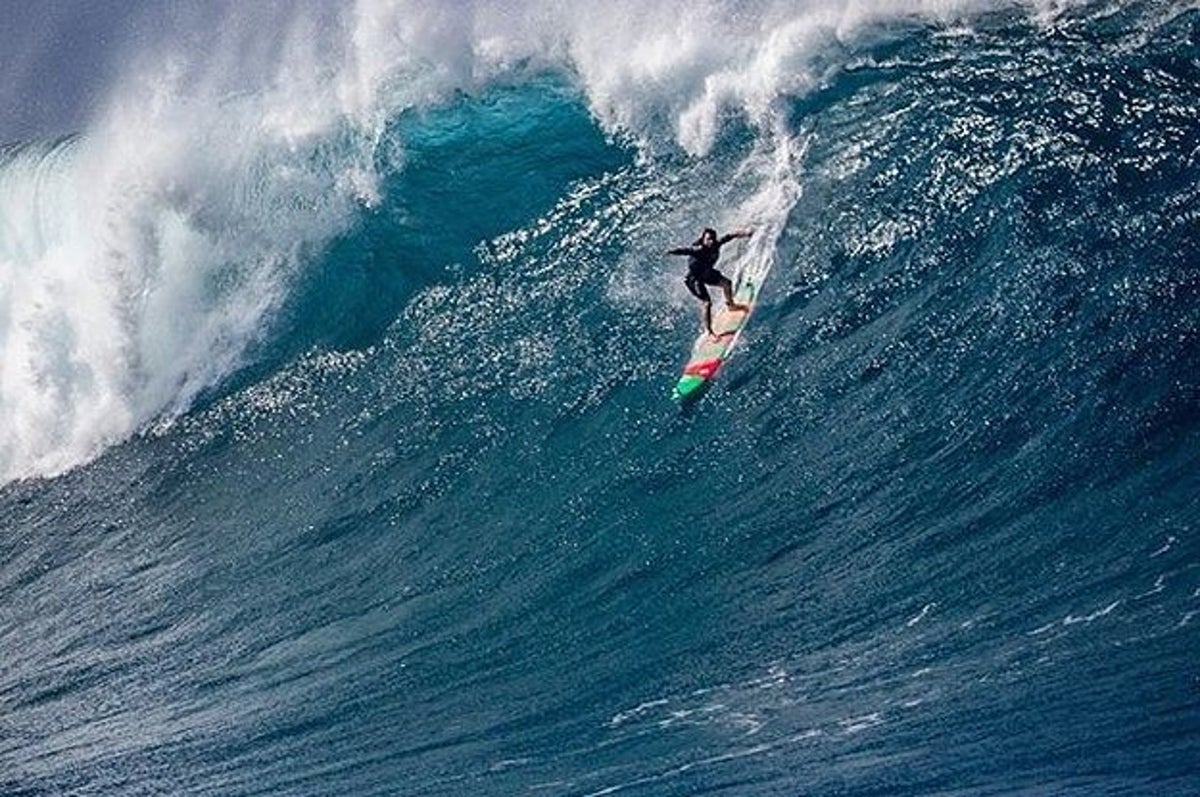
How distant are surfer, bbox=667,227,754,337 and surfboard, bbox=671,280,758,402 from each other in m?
0.06

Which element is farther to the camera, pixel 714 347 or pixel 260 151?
pixel 260 151

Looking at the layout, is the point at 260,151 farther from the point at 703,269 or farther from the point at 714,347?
the point at 714,347

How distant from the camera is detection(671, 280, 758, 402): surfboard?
12.6 metres

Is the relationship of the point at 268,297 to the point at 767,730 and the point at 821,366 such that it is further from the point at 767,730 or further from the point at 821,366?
the point at 767,730

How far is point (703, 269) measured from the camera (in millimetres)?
12812

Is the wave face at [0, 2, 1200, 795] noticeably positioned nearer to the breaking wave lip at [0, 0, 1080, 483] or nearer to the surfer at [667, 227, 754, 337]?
the breaking wave lip at [0, 0, 1080, 483]

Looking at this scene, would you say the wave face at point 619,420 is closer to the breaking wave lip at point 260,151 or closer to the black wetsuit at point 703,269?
the breaking wave lip at point 260,151

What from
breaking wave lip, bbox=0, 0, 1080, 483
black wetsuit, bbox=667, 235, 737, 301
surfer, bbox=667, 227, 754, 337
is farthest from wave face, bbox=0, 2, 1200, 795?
black wetsuit, bbox=667, 235, 737, 301

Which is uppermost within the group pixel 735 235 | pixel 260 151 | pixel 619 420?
pixel 260 151

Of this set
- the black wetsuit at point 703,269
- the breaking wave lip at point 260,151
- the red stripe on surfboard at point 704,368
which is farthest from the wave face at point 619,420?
the black wetsuit at point 703,269

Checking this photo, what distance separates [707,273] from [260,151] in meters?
7.96

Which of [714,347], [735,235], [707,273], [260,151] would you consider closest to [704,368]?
[714,347]

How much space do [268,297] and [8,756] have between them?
6.46 meters

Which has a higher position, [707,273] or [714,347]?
[707,273]
